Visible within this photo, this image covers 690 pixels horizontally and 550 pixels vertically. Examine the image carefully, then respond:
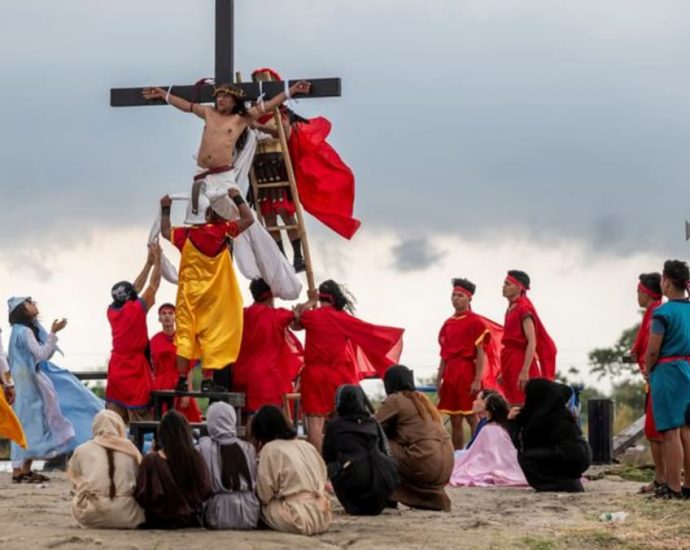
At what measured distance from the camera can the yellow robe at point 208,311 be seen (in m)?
11.9

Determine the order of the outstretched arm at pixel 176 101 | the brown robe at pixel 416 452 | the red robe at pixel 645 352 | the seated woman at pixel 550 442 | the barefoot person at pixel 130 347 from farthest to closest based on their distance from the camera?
the barefoot person at pixel 130 347, the seated woman at pixel 550 442, the outstretched arm at pixel 176 101, the red robe at pixel 645 352, the brown robe at pixel 416 452

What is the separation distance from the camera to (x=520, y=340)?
14008mm

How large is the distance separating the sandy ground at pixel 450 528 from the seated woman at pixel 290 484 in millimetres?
134

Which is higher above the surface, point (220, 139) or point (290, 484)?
point (220, 139)

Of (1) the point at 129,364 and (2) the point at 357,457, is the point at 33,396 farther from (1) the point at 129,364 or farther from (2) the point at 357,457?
(2) the point at 357,457

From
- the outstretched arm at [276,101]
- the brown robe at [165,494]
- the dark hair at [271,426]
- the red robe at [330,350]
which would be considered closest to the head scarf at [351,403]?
the dark hair at [271,426]

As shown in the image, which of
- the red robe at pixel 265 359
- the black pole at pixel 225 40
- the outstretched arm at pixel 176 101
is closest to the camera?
the red robe at pixel 265 359

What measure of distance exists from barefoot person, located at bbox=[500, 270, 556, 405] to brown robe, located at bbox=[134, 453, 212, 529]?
16.8ft

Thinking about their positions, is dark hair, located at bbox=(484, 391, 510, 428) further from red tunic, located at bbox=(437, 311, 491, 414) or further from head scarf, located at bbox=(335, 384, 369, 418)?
head scarf, located at bbox=(335, 384, 369, 418)

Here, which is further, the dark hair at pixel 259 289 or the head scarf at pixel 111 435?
the dark hair at pixel 259 289

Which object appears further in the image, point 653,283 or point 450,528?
point 653,283

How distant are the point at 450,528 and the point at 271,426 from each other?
144 cm

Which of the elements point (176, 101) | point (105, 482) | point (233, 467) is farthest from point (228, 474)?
point (176, 101)

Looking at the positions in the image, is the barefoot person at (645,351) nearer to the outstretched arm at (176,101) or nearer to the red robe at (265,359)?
the red robe at (265,359)
